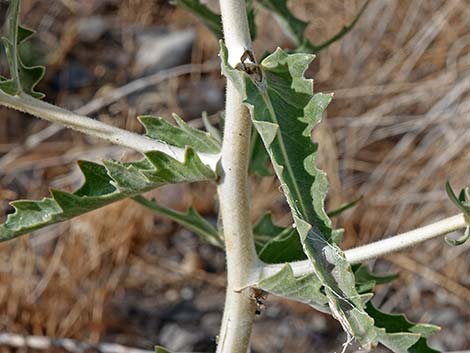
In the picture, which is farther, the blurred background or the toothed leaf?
the blurred background

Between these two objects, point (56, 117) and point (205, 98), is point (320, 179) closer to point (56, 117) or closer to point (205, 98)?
point (56, 117)

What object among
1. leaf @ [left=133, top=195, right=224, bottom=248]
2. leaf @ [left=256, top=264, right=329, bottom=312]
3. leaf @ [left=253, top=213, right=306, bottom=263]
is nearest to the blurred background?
leaf @ [left=133, top=195, right=224, bottom=248]

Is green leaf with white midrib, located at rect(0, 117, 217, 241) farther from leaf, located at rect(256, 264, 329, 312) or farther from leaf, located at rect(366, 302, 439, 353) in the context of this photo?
leaf, located at rect(366, 302, 439, 353)

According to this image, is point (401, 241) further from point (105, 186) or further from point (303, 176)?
point (105, 186)

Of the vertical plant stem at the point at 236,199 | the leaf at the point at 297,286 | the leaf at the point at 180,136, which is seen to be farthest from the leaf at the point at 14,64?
the leaf at the point at 297,286

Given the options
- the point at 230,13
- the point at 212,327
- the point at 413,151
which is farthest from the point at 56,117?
the point at 413,151

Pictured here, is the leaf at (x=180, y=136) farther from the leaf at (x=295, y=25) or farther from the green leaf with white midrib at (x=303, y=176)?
the leaf at (x=295, y=25)

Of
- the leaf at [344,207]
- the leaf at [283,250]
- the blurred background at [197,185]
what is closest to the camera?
the leaf at [283,250]
